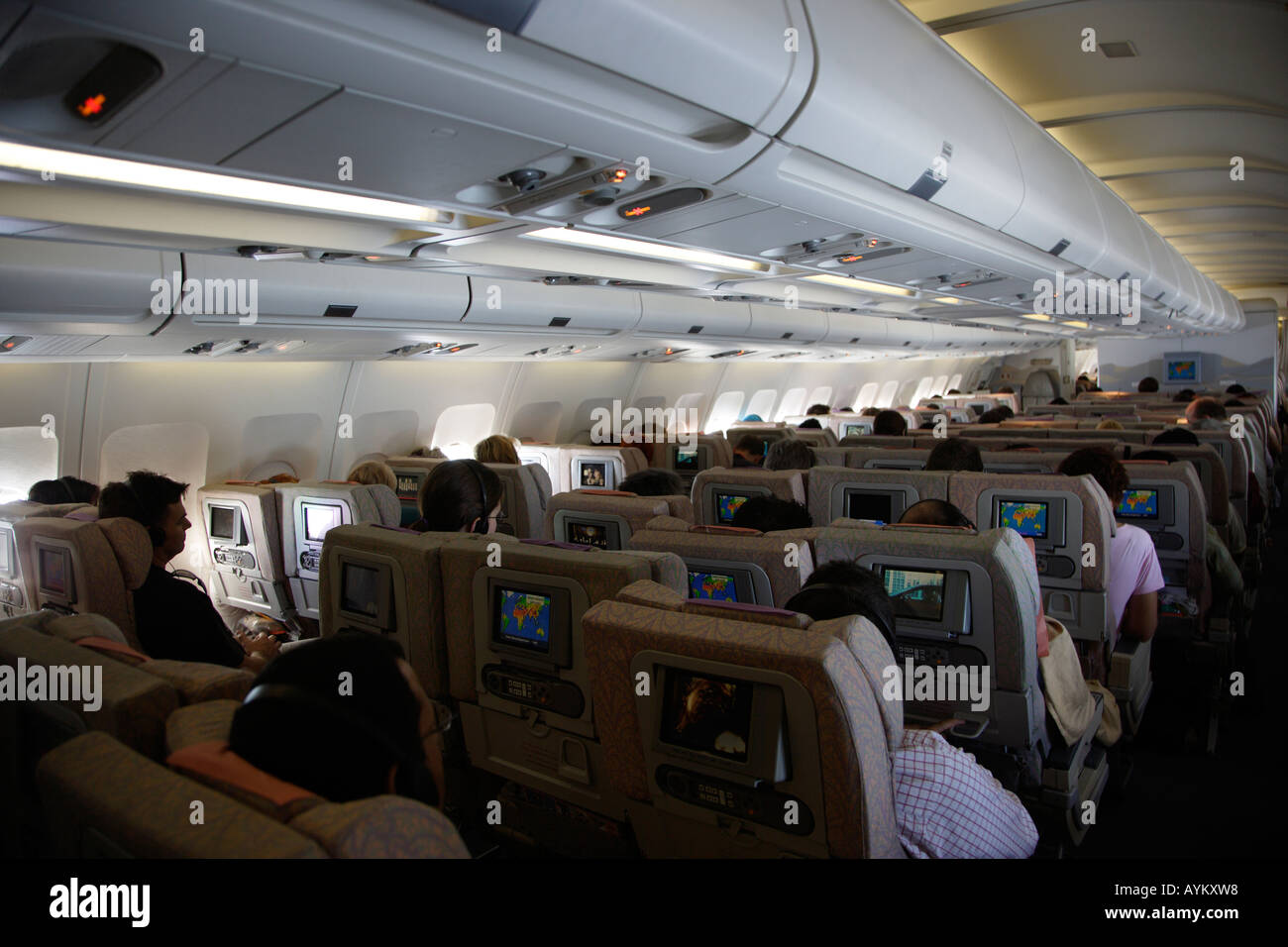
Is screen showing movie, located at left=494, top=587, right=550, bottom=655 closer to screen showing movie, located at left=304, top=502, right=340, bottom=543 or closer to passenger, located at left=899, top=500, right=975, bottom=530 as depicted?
passenger, located at left=899, top=500, right=975, bottom=530

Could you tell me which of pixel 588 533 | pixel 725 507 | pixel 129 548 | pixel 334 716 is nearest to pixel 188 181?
pixel 129 548

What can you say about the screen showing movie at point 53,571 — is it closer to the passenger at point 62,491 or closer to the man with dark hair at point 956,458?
the passenger at point 62,491

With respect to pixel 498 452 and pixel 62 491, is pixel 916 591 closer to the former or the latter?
pixel 498 452

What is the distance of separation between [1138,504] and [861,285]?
290cm

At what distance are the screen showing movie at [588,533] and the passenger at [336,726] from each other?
2.50 m

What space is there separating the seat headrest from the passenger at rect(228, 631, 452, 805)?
Answer: 2534 millimetres

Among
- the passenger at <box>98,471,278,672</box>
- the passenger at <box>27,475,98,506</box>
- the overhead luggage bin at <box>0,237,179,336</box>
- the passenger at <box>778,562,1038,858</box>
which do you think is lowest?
the passenger at <box>778,562,1038,858</box>

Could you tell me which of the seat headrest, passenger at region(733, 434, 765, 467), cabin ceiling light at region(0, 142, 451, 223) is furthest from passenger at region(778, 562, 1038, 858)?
passenger at region(733, 434, 765, 467)

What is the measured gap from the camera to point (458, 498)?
3.38m

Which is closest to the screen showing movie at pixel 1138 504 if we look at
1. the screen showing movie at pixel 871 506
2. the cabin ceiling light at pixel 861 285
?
the screen showing movie at pixel 871 506

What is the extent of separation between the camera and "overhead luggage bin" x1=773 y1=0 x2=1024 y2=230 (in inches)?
88.1

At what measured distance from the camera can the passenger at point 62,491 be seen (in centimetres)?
568

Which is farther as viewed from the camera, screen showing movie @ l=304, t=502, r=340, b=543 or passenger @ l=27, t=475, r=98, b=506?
passenger @ l=27, t=475, r=98, b=506
